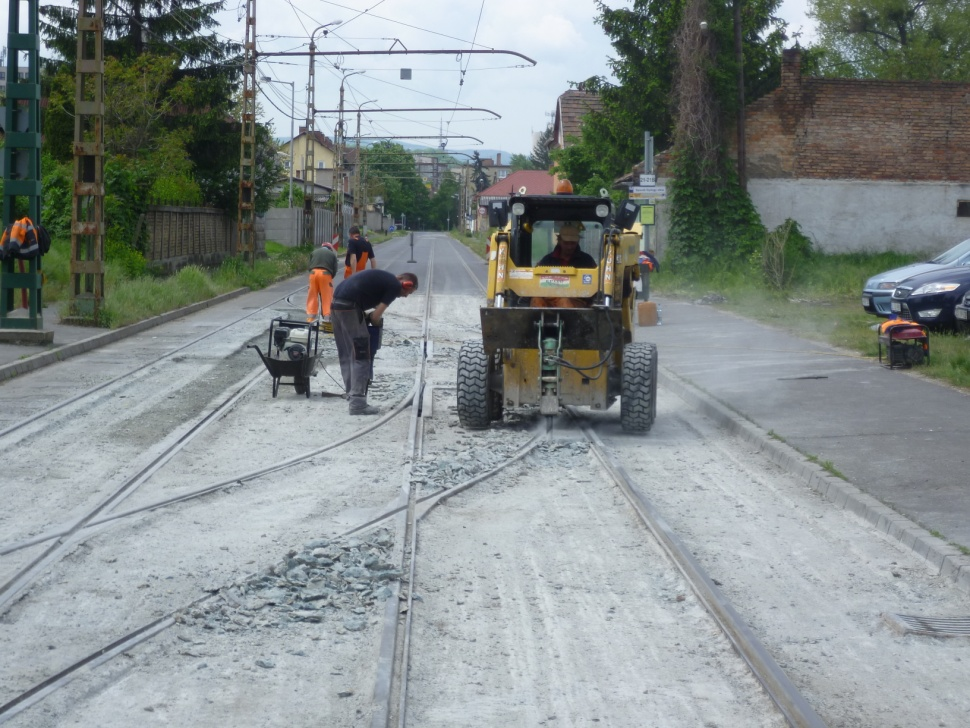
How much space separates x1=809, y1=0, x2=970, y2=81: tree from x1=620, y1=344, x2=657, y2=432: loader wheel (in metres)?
43.1

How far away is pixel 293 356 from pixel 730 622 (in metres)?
8.11

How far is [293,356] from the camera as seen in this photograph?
1290cm

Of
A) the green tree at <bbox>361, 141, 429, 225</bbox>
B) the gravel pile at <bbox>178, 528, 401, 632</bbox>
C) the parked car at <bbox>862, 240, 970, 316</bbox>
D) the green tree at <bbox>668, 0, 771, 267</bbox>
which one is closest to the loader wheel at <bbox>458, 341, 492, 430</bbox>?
the gravel pile at <bbox>178, 528, 401, 632</bbox>

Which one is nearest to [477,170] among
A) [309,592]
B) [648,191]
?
[648,191]

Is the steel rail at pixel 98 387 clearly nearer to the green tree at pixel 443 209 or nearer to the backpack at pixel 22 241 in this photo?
the backpack at pixel 22 241

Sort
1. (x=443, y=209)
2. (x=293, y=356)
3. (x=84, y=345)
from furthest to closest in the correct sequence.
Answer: (x=443, y=209), (x=84, y=345), (x=293, y=356)

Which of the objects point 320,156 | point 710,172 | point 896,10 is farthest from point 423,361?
point 320,156

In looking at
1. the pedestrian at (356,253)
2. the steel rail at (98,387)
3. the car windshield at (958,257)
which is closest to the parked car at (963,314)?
the car windshield at (958,257)

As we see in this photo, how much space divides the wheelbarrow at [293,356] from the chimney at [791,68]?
22.4 m

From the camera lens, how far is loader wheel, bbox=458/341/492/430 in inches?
437

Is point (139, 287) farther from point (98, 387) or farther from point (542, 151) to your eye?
point (542, 151)

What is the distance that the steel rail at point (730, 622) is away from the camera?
4.60 meters

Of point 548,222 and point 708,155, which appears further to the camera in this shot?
point 708,155

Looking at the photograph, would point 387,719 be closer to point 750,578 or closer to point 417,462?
point 750,578
